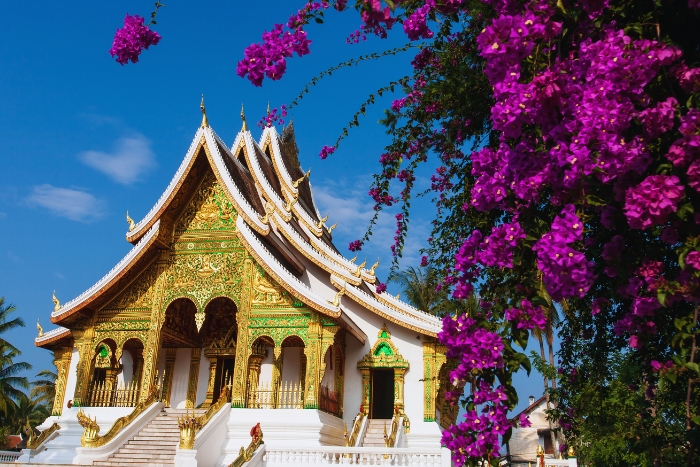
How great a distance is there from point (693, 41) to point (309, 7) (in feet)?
5.56

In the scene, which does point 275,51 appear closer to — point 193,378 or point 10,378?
point 193,378

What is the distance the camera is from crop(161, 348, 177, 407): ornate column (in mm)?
13484

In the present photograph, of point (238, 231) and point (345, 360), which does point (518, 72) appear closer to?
point (238, 231)

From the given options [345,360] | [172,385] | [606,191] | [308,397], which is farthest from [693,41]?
[172,385]

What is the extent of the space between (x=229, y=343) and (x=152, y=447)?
139 inches

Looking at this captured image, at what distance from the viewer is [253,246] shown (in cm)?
1202

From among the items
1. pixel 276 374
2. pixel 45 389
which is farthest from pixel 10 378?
pixel 276 374

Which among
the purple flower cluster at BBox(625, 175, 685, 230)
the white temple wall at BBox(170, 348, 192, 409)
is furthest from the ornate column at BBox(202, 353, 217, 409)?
the purple flower cluster at BBox(625, 175, 685, 230)

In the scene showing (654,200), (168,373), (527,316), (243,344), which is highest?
(243,344)

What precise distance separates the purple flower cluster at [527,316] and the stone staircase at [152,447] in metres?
8.42

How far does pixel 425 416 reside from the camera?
1266cm

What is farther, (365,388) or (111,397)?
(365,388)

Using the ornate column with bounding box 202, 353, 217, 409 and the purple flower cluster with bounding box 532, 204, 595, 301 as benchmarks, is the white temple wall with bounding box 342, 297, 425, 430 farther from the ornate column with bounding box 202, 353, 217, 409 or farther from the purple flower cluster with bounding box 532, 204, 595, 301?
the purple flower cluster with bounding box 532, 204, 595, 301

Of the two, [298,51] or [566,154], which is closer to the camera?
[566,154]
